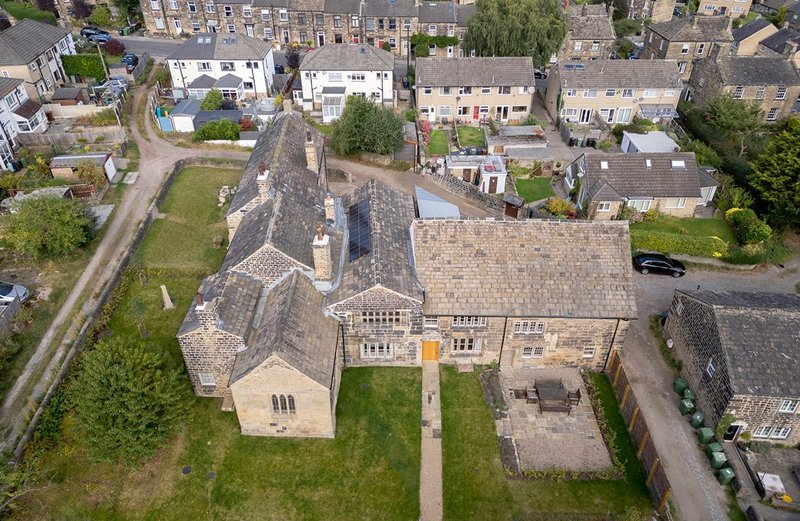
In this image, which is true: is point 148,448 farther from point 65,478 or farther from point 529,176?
point 529,176

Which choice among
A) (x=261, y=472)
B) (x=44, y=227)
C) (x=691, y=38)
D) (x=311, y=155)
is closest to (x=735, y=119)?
(x=691, y=38)

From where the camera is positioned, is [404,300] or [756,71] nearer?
[404,300]

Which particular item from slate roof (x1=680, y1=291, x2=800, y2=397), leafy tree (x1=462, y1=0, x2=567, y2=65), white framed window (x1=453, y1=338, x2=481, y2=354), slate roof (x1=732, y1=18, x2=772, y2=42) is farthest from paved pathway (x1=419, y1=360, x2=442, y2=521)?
slate roof (x1=732, y1=18, x2=772, y2=42)

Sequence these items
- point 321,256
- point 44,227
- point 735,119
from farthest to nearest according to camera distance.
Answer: point 735,119
point 44,227
point 321,256

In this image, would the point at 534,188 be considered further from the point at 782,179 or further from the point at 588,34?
the point at 588,34

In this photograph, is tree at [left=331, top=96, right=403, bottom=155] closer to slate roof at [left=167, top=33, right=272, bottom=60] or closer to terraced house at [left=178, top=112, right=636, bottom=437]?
slate roof at [left=167, top=33, right=272, bottom=60]

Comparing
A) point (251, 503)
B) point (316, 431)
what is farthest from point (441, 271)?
point (251, 503)

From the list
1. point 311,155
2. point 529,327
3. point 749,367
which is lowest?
point 529,327
